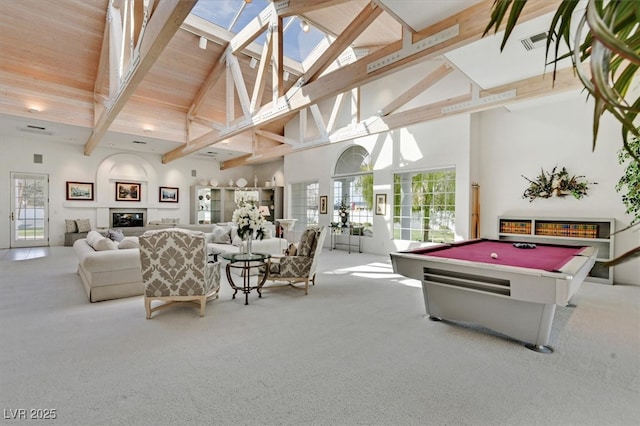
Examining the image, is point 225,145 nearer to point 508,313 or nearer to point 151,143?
point 151,143

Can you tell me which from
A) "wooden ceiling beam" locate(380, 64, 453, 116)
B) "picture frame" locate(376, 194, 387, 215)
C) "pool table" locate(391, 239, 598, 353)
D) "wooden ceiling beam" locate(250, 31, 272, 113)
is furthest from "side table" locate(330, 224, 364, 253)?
"pool table" locate(391, 239, 598, 353)

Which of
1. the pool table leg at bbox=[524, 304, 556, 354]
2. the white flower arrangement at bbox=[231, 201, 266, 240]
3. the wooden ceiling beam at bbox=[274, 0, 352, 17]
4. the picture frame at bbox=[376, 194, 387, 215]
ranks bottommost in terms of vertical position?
the pool table leg at bbox=[524, 304, 556, 354]

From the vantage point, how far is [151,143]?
384 inches

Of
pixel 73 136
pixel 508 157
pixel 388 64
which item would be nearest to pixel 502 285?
pixel 388 64

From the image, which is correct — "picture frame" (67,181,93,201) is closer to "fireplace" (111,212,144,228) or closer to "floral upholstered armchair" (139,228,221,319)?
"fireplace" (111,212,144,228)

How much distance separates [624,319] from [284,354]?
401 cm

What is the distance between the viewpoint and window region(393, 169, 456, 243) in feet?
24.2

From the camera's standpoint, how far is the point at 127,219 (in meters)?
11.1

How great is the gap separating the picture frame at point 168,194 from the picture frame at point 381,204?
8065 millimetres

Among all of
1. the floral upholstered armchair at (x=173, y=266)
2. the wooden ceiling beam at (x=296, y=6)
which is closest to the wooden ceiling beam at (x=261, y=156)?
the wooden ceiling beam at (x=296, y=6)

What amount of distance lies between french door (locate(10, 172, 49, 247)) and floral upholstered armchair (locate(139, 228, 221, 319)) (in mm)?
8924

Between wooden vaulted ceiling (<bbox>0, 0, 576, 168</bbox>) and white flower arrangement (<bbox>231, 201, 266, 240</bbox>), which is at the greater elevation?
wooden vaulted ceiling (<bbox>0, 0, 576, 168</bbox>)

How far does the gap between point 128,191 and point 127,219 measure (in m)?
1.01

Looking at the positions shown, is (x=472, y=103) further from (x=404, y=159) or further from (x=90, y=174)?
(x=90, y=174)
